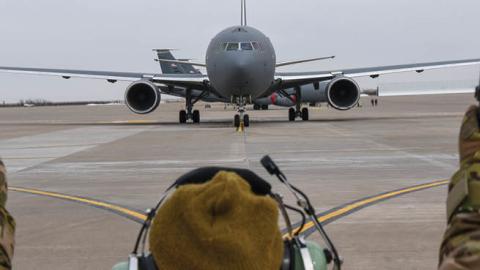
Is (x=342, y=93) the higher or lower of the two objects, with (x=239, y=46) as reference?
lower

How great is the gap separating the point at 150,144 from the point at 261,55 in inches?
291

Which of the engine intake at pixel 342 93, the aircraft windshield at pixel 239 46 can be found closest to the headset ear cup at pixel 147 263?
the aircraft windshield at pixel 239 46

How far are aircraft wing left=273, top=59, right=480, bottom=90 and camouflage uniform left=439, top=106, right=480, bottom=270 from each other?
25302 mm

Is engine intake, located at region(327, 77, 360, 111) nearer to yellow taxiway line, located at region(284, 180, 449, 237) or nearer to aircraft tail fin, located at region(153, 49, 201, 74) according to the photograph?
yellow taxiway line, located at region(284, 180, 449, 237)

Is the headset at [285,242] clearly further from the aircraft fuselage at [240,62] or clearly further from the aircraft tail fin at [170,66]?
the aircraft tail fin at [170,66]

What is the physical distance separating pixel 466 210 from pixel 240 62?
20.7 meters

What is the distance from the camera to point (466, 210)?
146cm

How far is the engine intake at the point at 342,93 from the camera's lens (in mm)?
26406

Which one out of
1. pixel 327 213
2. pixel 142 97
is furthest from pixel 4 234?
pixel 142 97

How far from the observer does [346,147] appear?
589 inches

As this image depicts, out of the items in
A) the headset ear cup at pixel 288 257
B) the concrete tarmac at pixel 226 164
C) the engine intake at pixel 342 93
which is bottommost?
the concrete tarmac at pixel 226 164

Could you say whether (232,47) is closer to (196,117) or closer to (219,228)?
(196,117)

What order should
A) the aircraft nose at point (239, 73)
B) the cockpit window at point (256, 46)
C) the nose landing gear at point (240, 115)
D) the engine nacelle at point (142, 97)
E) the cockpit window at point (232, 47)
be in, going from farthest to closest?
1. the engine nacelle at point (142, 97)
2. the nose landing gear at point (240, 115)
3. the cockpit window at point (256, 46)
4. the cockpit window at point (232, 47)
5. the aircraft nose at point (239, 73)

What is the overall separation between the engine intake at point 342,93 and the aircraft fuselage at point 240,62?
12.6ft
